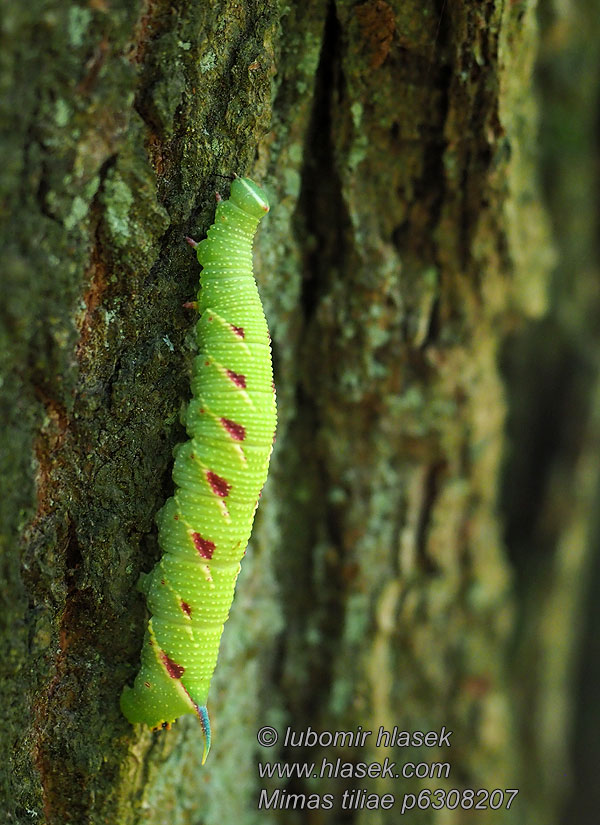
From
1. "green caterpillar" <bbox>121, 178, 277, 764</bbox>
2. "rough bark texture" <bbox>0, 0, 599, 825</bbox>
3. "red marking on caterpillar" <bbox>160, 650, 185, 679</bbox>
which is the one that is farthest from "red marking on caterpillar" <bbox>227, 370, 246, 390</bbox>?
"red marking on caterpillar" <bbox>160, 650, 185, 679</bbox>

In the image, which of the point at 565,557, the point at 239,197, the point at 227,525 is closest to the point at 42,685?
the point at 227,525

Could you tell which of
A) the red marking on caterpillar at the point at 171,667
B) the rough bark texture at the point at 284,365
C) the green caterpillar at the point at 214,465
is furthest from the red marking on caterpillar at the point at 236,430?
the red marking on caterpillar at the point at 171,667

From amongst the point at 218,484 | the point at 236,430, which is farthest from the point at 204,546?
the point at 236,430

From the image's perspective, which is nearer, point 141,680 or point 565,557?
point 141,680

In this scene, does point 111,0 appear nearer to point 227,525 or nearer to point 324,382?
point 227,525

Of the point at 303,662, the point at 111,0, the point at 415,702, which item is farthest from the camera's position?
the point at 415,702

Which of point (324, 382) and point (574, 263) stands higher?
point (574, 263)

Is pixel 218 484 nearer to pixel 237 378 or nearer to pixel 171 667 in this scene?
pixel 237 378

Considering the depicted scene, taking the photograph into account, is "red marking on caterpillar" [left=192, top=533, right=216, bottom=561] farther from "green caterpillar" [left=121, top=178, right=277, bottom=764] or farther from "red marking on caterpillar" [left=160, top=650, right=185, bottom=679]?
"red marking on caterpillar" [left=160, top=650, right=185, bottom=679]
